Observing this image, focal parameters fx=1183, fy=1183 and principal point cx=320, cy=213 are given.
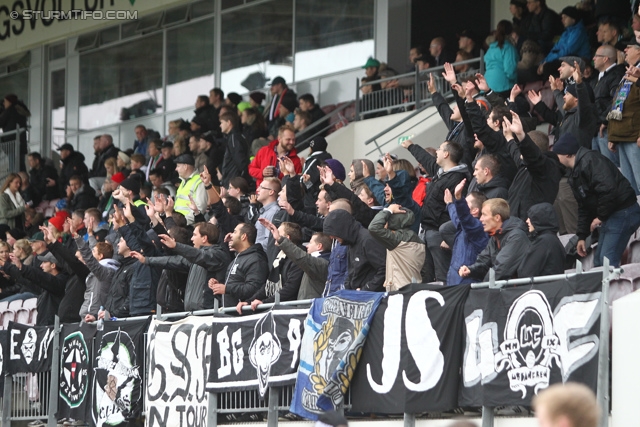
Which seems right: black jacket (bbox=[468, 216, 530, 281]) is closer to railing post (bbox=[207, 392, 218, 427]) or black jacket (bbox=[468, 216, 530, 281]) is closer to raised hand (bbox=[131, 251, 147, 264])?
railing post (bbox=[207, 392, 218, 427])

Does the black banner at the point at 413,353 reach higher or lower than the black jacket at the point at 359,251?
lower

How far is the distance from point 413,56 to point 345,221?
293 inches

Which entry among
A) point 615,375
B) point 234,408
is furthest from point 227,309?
point 615,375

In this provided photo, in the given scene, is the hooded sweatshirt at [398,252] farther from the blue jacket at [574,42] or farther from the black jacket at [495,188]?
the blue jacket at [574,42]

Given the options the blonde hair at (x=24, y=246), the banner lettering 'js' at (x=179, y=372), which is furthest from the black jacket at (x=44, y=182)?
the banner lettering 'js' at (x=179, y=372)

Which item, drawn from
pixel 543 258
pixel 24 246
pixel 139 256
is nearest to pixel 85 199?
pixel 24 246

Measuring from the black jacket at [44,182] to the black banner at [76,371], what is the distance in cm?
1007

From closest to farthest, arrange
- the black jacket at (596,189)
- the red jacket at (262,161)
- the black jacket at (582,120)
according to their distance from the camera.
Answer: the black jacket at (596,189), the black jacket at (582,120), the red jacket at (262,161)

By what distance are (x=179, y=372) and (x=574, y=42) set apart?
22.6ft

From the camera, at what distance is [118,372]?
13234 millimetres

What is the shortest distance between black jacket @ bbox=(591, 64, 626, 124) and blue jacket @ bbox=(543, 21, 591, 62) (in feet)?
8.41

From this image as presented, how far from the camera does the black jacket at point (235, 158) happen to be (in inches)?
667

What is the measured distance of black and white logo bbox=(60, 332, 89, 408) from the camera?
45.4 feet

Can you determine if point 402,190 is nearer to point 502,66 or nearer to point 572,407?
point 502,66
